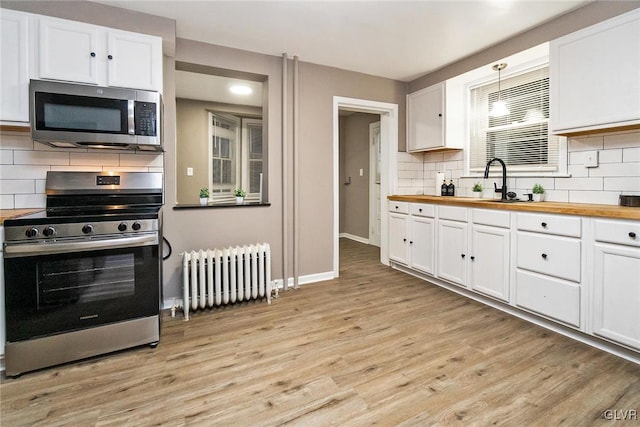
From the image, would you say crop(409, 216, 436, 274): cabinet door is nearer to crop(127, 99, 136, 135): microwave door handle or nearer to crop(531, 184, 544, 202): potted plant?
crop(531, 184, 544, 202): potted plant

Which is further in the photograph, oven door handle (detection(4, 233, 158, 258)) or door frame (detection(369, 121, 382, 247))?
door frame (detection(369, 121, 382, 247))

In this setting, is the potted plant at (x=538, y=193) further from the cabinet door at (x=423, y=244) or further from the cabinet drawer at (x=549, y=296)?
the cabinet door at (x=423, y=244)

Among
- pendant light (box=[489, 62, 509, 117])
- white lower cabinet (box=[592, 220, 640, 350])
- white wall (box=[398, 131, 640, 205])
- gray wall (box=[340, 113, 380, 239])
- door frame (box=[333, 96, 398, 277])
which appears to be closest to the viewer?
white lower cabinet (box=[592, 220, 640, 350])

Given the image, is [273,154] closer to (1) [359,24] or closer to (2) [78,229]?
(1) [359,24]

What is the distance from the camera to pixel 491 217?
2.86m

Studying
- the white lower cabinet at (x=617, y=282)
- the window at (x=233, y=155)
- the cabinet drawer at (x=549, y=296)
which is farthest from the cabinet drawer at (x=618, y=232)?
the window at (x=233, y=155)

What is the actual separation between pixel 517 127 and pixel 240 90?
12.3ft

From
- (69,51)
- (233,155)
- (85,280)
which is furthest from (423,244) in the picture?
(233,155)

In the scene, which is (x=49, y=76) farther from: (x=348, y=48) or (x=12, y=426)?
(x=348, y=48)

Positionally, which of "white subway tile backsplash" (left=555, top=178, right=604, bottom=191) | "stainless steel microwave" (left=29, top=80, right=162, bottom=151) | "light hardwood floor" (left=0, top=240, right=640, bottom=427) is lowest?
"light hardwood floor" (left=0, top=240, right=640, bottom=427)

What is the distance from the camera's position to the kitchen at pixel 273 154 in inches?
94.2

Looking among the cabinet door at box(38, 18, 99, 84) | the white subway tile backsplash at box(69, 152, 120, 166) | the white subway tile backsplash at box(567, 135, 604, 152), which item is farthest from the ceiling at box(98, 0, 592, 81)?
the white subway tile backsplash at box(69, 152, 120, 166)

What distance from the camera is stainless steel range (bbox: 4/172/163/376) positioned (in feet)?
6.13

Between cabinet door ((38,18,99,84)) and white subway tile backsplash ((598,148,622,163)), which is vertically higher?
cabinet door ((38,18,99,84))
